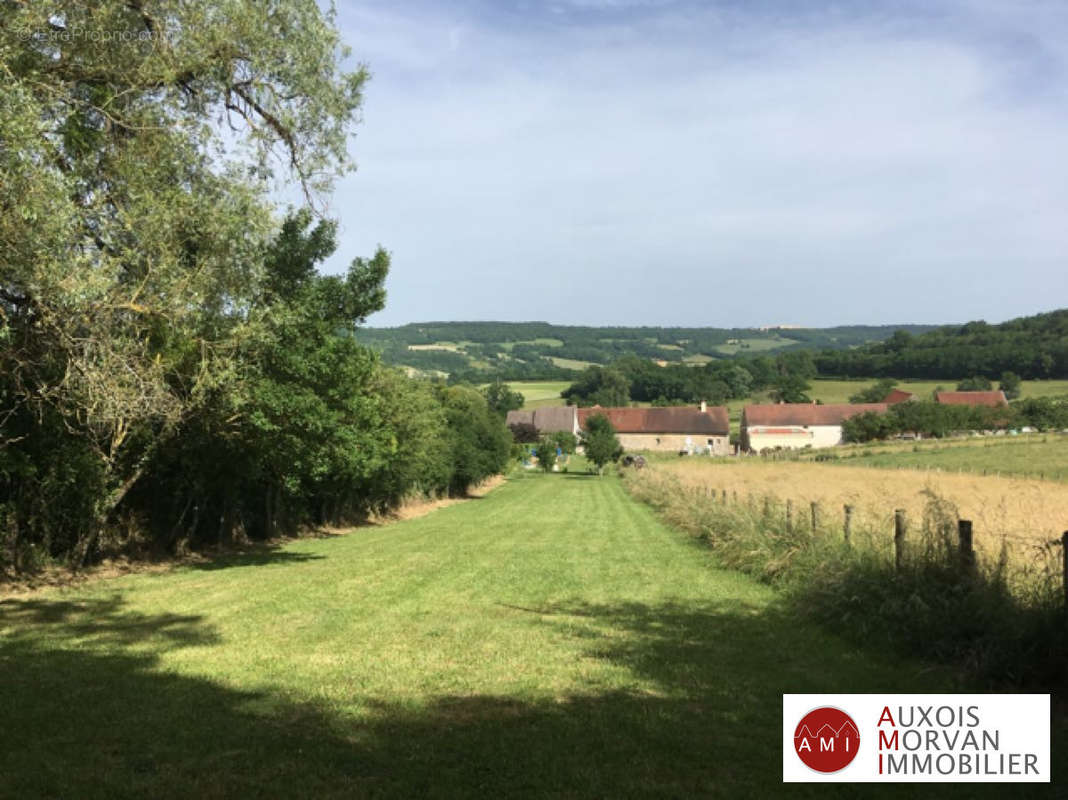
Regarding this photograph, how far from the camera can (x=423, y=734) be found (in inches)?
225

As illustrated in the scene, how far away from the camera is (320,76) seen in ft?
47.4

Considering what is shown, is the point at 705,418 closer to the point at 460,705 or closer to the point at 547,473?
the point at 547,473

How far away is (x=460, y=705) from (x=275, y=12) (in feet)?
41.2

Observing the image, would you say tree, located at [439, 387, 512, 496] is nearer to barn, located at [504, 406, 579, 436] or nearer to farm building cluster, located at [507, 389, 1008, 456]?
farm building cluster, located at [507, 389, 1008, 456]

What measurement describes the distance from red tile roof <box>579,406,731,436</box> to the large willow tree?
90.9 metres

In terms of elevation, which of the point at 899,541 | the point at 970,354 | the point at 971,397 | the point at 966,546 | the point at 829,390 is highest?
the point at 970,354

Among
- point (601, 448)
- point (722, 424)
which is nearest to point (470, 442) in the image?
point (601, 448)

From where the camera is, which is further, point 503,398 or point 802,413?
point 503,398

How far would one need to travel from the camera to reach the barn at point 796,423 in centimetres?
10288

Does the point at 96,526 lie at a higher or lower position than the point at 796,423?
higher

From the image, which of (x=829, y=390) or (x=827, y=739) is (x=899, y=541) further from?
(x=829, y=390)

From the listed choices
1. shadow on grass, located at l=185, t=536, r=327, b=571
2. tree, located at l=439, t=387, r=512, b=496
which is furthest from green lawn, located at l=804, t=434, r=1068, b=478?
shadow on grass, located at l=185, t=536, r=327, b=571

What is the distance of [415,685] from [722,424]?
10119 cm

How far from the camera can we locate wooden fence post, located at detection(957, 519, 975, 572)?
851 cm
